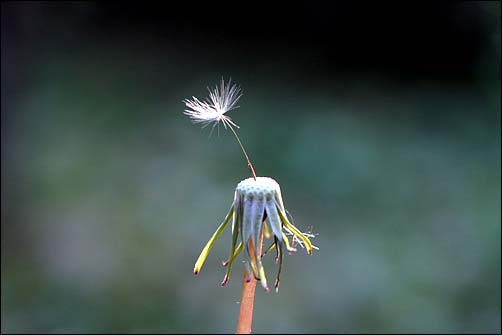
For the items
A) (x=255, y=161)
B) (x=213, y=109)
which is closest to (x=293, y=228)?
(x=213, y=109)

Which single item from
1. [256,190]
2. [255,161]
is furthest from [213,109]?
[255,161]

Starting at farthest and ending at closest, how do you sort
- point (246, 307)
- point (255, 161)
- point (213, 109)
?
point (255, 161) → point (213, 109) → point (246, 307)

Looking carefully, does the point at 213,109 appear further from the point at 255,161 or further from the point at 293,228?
the point at 255,161

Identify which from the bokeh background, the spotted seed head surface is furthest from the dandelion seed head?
the bokeh background

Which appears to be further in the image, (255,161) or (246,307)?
(255,161)

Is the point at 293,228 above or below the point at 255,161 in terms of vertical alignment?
below

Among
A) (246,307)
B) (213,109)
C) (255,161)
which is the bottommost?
(246,307)

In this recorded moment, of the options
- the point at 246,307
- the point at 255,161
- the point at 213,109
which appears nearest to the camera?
the point at 246,307

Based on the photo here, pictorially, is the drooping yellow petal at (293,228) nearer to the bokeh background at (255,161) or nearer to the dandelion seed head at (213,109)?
the dandelion seed head at (213,109)
